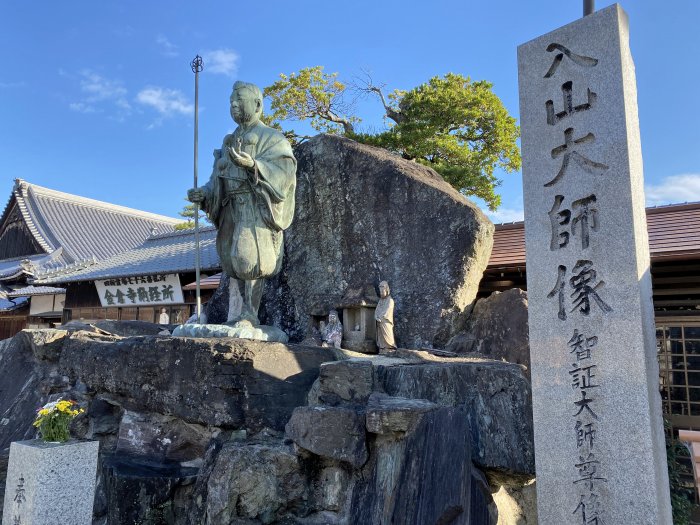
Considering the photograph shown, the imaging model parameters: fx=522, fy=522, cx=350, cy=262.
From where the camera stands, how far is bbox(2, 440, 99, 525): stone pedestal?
3879 mm

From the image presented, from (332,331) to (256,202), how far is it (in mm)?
2847

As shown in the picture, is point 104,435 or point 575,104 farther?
point 104,435

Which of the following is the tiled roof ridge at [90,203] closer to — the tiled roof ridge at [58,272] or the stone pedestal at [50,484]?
the tiled roof ridge at [58,272]

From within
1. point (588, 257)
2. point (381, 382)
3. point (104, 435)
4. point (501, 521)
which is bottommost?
point (501, 521)

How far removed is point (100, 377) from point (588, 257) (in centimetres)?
463

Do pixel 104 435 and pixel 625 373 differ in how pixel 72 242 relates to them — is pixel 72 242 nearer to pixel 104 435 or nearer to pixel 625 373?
pixel 104 435

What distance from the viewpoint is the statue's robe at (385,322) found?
6.84 meters

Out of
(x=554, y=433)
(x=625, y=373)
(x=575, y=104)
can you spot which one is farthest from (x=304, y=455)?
(x=575, y=104)

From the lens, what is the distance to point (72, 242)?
909 inches

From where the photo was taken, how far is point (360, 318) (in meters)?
7.44

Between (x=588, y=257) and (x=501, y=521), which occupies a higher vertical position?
(x=588, y=257)

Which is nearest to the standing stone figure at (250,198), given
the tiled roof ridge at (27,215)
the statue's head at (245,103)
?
the statue's head at (245,103)

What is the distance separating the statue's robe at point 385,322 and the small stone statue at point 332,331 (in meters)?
0.64

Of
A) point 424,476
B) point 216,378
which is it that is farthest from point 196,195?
point 424,476
